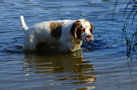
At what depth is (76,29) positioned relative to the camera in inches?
241

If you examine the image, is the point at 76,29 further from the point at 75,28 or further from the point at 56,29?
the point at 56,29

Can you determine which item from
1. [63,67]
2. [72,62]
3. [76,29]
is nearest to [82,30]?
[76,29]

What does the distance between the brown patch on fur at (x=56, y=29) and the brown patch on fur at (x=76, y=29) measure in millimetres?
397

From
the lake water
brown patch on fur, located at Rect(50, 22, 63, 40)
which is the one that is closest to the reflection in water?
the lake water

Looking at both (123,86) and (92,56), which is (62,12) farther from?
(123,86)

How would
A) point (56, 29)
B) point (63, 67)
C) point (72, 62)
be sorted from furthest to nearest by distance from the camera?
point (56, 29) → point (72, 62) → point (63, 67)

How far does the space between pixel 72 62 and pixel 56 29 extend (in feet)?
3.05

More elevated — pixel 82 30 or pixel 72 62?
pixel 82 30

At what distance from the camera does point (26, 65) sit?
5816 mm

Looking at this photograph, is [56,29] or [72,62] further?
[56,29]

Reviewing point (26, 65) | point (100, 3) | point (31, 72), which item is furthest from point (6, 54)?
point (100, 3)

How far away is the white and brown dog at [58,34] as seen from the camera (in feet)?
20.3

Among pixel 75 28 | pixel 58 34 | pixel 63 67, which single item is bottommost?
pixel 63 67

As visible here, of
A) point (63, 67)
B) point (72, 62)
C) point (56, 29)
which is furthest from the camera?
point (56, 29)
